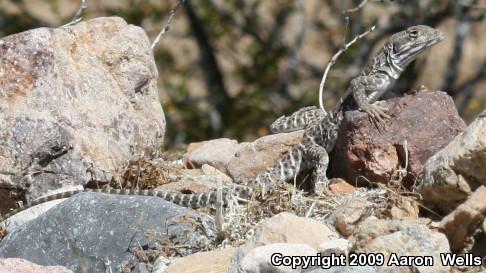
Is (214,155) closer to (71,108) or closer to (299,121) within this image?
(299,121)

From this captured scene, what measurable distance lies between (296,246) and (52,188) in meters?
2.97

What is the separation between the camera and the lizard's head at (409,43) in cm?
1091

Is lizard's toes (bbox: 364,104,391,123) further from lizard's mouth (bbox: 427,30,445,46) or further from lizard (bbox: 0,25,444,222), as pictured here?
lizard's mouth (bbox: 427,30,445,46)

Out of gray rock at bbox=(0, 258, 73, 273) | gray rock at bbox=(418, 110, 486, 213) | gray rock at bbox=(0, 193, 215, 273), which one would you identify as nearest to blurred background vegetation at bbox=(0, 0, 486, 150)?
gray rock at bbox=(0, 193, 215, 273)

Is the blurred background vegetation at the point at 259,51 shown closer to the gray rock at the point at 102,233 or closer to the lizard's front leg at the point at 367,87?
the lizard's front leg at the point at 367,87

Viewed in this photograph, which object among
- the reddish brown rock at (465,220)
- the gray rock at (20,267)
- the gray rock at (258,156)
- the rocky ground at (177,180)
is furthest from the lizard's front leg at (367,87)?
the gray rock at (20,267)

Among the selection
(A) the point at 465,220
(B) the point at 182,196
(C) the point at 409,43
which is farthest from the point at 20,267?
(C) the point at 409,43

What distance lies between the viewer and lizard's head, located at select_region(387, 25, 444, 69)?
10907 mm

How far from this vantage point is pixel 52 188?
32.8ft

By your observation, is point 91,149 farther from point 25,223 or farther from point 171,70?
point 171,70

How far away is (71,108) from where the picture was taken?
10.2 meters

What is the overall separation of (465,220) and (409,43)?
10.9 ft

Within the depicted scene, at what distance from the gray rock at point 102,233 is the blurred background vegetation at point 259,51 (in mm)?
9442

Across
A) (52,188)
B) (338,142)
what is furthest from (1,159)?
(338,142)
